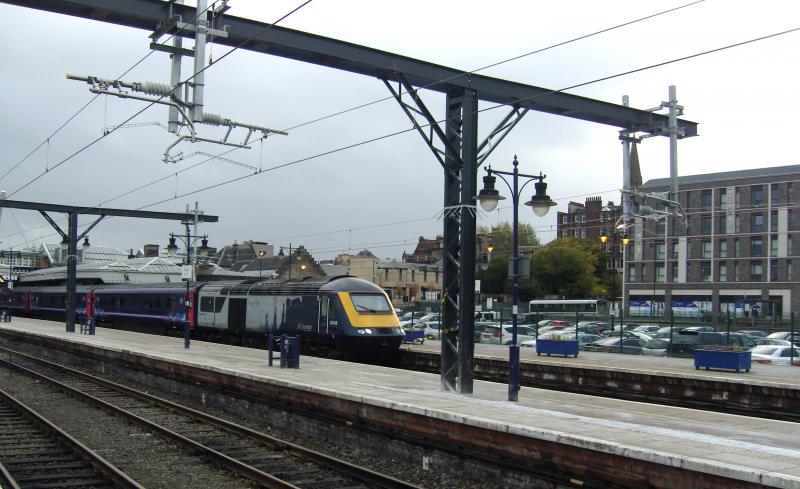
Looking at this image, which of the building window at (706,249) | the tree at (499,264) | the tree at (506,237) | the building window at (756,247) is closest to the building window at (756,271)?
the building window at (756,247)

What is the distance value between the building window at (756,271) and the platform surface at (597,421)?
191ft

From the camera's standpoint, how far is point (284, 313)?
27469 mm

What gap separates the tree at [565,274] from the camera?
90.1 metres

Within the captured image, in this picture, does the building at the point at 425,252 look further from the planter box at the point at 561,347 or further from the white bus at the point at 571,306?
the planter box at the point at 561,347

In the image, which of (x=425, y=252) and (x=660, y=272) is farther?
(x=425, y=252)

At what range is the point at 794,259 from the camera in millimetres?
65562

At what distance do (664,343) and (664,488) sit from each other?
24.1 metres

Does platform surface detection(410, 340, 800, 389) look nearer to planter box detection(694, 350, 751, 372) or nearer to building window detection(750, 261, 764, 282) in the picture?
planter box detection(694, 350, 751, 372)

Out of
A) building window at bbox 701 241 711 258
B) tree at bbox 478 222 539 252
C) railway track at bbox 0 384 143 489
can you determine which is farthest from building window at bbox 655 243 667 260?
railway track at bbox 0 384 143 489

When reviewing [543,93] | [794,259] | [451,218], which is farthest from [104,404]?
[794,259]

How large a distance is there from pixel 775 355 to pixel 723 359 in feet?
21.5

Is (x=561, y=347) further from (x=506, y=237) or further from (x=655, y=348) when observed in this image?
(x=506, y=237)

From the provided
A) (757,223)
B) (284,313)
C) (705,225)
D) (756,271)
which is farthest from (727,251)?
(284,313)

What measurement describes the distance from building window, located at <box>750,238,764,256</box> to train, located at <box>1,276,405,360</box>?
53.9 metres
